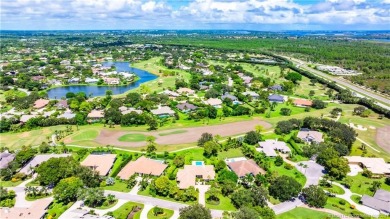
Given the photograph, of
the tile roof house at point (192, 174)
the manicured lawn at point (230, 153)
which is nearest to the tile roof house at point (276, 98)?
the manicured lawn at point (230, 153)

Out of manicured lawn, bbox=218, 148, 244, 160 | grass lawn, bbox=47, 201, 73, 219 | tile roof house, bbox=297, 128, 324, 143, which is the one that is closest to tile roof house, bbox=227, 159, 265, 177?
manicured lawn, bbox=218, 148, 244, 160

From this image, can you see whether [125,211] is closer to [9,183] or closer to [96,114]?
[9,183]

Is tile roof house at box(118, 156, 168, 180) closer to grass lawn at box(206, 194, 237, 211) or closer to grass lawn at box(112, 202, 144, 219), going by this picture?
grass lawn at box(112, 202, 144, 219)

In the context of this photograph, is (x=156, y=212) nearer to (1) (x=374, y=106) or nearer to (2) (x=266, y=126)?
(2) (x=266, y=126)

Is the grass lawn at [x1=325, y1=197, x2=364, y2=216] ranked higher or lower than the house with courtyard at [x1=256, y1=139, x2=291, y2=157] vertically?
lower

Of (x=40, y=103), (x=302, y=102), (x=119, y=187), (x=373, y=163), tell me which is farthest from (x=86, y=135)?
(x=302, y=102)

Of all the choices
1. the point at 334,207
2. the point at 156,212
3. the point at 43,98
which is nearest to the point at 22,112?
the point at 43,98

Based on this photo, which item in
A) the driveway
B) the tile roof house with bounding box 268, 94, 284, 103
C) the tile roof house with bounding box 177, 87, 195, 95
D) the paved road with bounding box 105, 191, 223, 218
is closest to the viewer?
the paved road with bounding box 105, 191, 223, 218
